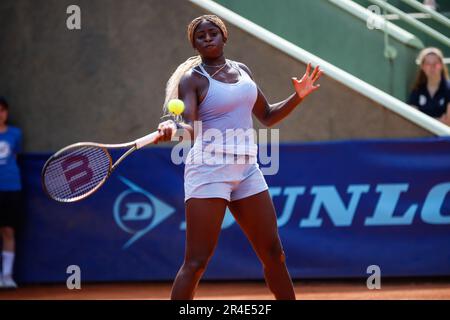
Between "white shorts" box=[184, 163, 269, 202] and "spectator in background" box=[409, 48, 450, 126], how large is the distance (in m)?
3.71

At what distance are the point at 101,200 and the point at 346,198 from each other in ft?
7.56

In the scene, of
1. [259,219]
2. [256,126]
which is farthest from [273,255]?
[256,126]

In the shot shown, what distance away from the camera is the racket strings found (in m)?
5.14

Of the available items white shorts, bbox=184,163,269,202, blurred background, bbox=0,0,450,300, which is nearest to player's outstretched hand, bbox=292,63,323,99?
white shorts, bbox=184,163,269,202

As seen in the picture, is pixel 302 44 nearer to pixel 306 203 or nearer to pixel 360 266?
pixel 306 203

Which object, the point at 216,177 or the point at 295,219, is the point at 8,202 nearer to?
the point at 295,219

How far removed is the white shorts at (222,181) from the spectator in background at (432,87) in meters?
3.71

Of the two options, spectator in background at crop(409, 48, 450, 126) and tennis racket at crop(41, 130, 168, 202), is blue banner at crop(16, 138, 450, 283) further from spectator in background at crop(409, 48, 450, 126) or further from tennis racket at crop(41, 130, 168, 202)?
tennis racket at crop(41, 130, 168, 202)

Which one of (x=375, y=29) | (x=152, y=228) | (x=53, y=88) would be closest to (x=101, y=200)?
(x=152, y=228)

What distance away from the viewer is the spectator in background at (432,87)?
8078 millimetres

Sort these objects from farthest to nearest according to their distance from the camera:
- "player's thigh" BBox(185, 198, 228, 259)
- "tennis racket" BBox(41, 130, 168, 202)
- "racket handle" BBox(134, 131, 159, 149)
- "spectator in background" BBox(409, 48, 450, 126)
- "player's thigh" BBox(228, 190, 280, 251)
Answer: "spectator in background" BBox(409, 48, 450, 126) → "tennis racket" BBox(41, 130, 168, 202) → "player's thigh" BBox(228, 190, 280, 251) → "player's thigh" BBox(185, 198, 228, 259) → "racket handle" BBox(134, 131, 159, 149)

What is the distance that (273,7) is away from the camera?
28.0 feet
